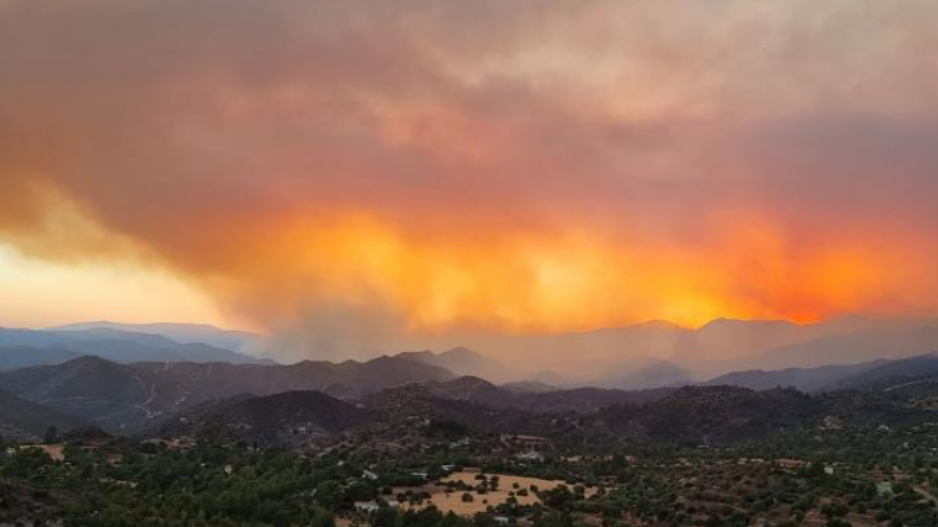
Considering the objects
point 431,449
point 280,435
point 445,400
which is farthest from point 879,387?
point 280,435

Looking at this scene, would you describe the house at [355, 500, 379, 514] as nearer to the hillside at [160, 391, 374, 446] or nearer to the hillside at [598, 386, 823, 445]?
the hillside at [160, 391, 374, 446]

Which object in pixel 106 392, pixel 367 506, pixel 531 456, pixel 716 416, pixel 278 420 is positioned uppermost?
pixel 106 392

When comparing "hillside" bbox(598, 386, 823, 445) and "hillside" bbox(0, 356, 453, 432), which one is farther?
"hillside" bbox(0, 356, 453, 432)

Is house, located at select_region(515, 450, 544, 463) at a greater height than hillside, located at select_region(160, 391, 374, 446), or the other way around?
A: hillside, located at select_region(160, 391, 374, 446)

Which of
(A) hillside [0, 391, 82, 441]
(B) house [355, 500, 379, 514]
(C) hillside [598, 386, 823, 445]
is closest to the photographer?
(B) house [355, 500, 379, 514]

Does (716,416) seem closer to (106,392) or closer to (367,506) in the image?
(367,506)

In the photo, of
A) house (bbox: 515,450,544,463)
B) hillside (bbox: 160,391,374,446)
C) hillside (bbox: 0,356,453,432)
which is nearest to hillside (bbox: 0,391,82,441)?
hillside (bbox: 0,356,453,432)

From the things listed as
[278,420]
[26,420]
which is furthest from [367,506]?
[26,420]

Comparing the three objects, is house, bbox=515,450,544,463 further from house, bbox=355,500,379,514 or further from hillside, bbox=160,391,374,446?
hillside, bbox=160,391,374,446

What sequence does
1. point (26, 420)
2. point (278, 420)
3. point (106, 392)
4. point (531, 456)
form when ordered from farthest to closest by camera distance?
point (106, 392) → point (26, 420) → point (278, 420) → point (531, 456)

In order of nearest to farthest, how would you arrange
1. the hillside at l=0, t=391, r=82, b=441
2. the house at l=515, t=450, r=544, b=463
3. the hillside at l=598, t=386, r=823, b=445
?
1. the house at l=515, t=450, r=544, b=463
2. the hillside at l=598, t=386, r=823, b=445
3. the hillside at l=0, t=391, r=82, b=441

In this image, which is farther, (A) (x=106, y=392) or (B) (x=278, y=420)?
(A) (x=106, y=392)
